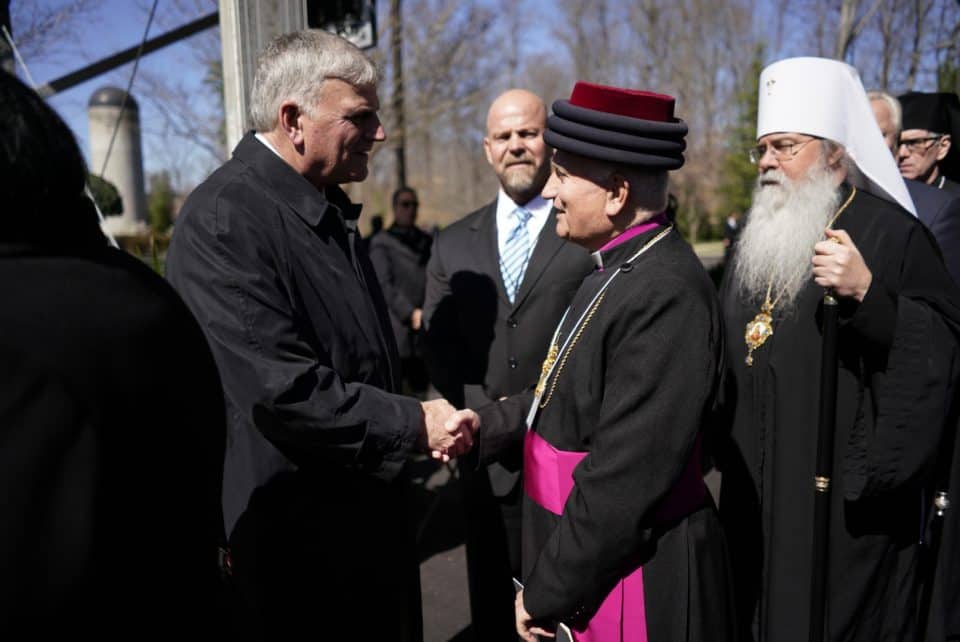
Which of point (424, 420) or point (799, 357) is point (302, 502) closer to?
point (424, 420)

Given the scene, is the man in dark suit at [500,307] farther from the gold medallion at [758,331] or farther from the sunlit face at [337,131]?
the sunlit face at [337,131]

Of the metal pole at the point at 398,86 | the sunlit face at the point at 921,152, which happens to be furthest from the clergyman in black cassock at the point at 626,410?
the metal pole at the point at 398,86

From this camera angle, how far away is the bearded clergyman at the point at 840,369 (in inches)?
93.4

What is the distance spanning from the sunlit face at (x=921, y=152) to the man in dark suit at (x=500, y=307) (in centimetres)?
278

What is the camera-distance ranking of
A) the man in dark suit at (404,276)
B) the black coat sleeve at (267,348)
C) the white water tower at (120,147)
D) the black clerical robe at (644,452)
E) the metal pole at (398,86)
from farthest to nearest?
the metal pole at (398,86), the white water tower at (120,147), the man in dark suit at (404,276), the black coat sleeve at (267,348), the black clerical robe at (644,452)

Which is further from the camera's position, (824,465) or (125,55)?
(125,55)

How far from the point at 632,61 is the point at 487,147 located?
96.0ft

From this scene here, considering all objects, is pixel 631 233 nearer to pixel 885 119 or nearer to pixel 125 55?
pixel 885 119

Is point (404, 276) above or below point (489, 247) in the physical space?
below

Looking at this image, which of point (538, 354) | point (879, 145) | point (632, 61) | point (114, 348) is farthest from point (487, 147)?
point (632, 61)

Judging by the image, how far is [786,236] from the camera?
2.79 metres

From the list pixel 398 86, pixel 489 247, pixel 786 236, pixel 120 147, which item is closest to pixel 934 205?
pixel 786 236

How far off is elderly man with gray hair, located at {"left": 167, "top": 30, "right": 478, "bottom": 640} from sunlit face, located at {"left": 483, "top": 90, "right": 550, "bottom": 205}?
1.23 meters

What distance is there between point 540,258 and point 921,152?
321cm
